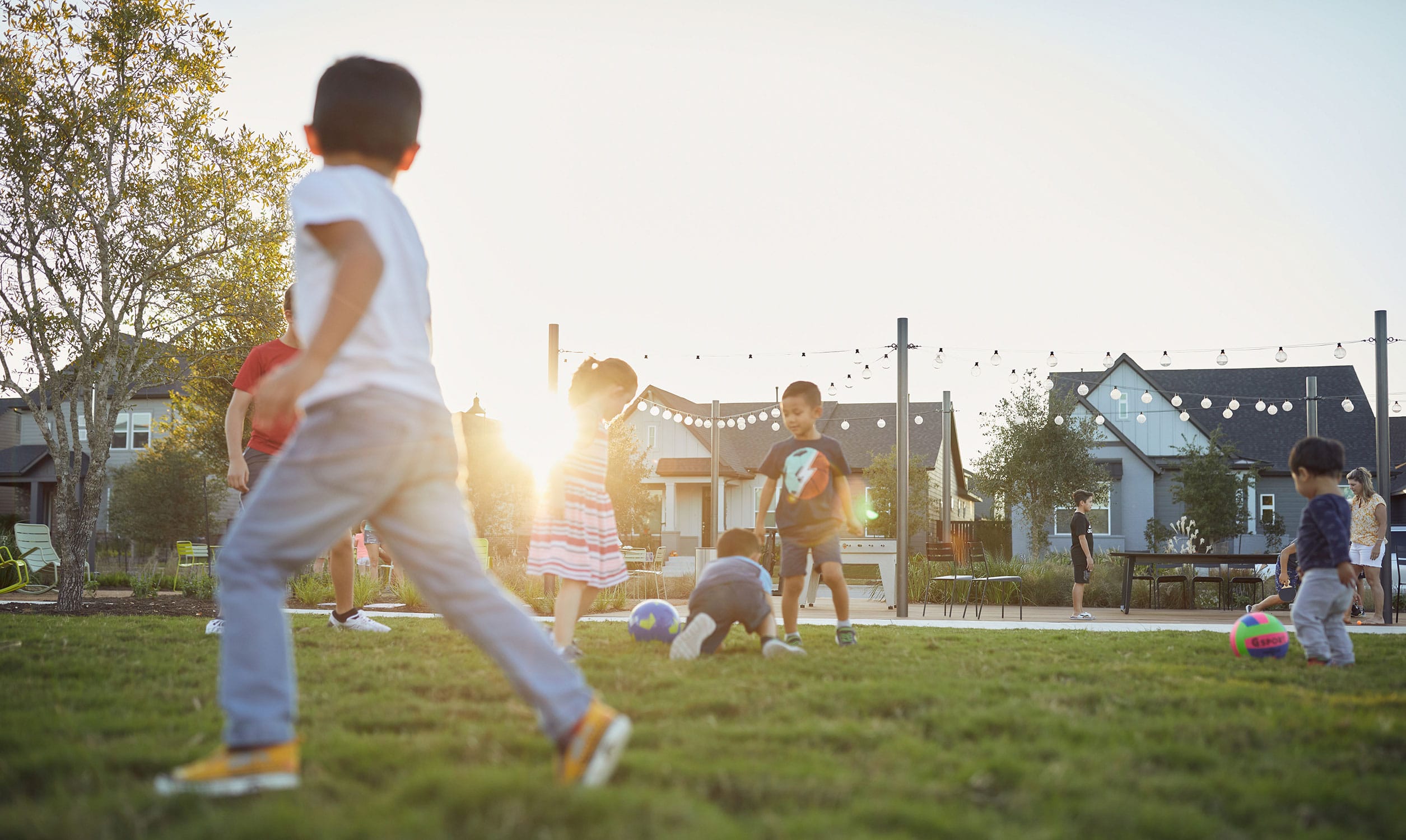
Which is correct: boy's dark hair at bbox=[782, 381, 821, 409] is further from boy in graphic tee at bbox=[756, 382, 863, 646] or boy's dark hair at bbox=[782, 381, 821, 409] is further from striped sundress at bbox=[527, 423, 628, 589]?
striped sundress at bbox=[527, 423, 628, 589]

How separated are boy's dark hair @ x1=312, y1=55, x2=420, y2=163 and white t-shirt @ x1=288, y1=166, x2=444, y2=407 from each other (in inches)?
3.7

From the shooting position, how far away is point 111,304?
10.5 meters

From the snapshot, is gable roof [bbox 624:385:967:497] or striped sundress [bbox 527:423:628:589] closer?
striped sundress [bbox 527:423:628:589]

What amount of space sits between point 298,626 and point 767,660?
3.50 metres

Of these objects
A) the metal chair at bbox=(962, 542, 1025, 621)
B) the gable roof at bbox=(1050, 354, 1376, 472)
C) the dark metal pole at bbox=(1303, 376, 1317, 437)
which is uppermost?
the gable roof at bbox=(1050, 354, 1376, 472)

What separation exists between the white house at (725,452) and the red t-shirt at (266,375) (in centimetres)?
2652

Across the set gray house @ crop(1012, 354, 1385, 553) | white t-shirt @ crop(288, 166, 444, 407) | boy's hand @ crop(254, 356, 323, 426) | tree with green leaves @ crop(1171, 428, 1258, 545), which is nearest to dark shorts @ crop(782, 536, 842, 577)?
white t-shirt @ crop(288, 166, 444, 407)

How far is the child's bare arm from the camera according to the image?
6.48 ft

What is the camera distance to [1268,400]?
3170cm

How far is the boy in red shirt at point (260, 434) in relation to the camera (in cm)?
518

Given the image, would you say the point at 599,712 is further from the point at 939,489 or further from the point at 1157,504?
the point at 939,489

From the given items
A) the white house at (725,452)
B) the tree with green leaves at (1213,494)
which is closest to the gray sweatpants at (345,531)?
the tree with green leaves at (1213,494)

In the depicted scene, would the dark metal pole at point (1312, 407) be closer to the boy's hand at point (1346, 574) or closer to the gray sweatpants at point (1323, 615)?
the gray sweatpants at point (1323, 615)

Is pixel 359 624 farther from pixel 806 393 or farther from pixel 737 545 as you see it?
pixel 806 393
